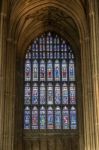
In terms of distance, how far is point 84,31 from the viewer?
2959 centimetres

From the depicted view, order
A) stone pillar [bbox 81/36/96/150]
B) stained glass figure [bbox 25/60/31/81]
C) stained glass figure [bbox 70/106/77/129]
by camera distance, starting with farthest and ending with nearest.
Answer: stained glass figure [bbox 25/60/31/81] < stained glass figure [bbox 70/106/77/129] < stone pillar [bbox 81/36/96/150]

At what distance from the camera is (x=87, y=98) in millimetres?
28516

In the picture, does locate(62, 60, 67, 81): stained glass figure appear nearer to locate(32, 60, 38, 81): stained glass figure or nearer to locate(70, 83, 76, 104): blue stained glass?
locate(70, 83, 76, 104): blue stained glass

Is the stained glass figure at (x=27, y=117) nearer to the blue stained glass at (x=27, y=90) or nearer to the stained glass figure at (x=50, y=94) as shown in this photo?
the blue stained glass at (x=27, y=90)

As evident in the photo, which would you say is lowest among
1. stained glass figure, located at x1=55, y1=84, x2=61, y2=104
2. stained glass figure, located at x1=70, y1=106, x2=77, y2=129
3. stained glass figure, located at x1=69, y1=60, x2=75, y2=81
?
stained glass figure, located at x1=70, y1=106, x2=77, y2=129

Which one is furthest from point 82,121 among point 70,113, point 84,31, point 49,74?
point 84,31

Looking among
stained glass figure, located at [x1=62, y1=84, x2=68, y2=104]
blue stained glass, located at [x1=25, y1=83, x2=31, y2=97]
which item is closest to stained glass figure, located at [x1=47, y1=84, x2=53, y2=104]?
stained glass figure, located at [x1=62, y1=84, x2=68, y2=104]

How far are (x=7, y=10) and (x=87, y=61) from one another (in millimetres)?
6269

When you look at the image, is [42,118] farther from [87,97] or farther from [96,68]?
[96,68]

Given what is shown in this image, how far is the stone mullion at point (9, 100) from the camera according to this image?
2786 cm

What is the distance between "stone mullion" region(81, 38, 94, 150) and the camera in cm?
2789

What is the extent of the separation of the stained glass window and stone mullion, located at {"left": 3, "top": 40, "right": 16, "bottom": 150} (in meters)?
3.24

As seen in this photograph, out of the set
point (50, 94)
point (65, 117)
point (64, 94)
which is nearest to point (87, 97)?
point (65, 117)

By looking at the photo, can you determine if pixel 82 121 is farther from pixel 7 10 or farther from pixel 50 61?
pixel 7 10
